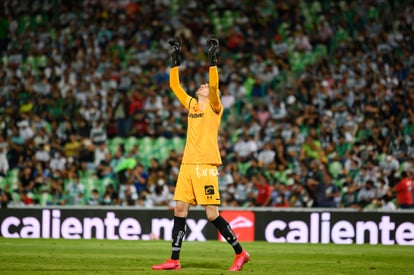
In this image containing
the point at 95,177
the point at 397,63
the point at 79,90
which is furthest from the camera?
the point at 79,90

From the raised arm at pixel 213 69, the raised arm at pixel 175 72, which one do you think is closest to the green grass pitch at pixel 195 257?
the raised arm at pixel 213 69

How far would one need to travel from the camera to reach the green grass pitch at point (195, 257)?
11273mm

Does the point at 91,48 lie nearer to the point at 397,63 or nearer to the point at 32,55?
the point at 32,55

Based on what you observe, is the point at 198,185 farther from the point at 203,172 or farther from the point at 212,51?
the point at 212,51

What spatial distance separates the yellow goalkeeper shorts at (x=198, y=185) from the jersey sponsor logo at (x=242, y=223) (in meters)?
6.55

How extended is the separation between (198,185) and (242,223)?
22.3 ft

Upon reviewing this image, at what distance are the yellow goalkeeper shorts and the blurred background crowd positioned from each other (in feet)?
30.6

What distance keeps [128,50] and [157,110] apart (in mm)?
3209

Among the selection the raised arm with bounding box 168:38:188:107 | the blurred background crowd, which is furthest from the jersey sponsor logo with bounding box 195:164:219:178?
the blurred background crowd

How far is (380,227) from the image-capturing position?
17.4 metres

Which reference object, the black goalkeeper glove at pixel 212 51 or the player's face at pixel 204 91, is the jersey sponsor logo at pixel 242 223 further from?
the black goalkeeper glove at pixel 212 51

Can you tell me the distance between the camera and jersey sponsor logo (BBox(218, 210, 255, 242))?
17703mm

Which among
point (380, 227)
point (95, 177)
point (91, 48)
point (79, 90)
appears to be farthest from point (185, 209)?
point (91, 48)

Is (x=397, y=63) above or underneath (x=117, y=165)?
above
